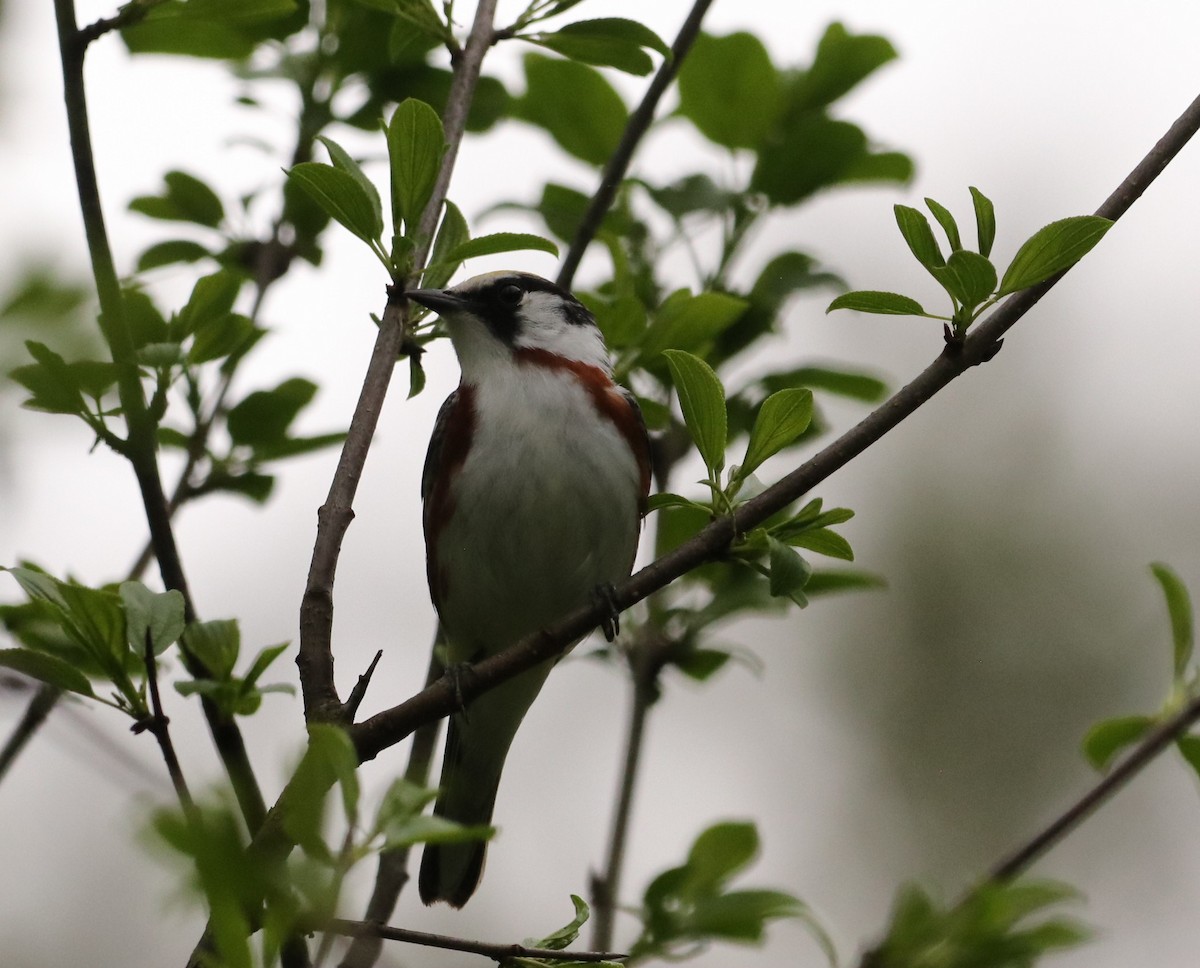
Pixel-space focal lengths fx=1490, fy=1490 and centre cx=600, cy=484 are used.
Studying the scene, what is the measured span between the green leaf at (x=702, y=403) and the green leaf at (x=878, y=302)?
11.8 inches

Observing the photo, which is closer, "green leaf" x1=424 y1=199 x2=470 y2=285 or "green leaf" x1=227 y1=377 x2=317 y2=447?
"green leaf" x1=424 y1=199 x2=470 y2=285

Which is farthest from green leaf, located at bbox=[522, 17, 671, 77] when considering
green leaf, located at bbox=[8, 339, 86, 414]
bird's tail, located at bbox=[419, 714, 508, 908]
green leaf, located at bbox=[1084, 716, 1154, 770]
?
bird's tail, located at bbox=[419, 714, 508, 908]

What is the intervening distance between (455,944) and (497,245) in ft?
4.64

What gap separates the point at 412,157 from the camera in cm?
296

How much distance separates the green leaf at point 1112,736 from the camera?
274cm

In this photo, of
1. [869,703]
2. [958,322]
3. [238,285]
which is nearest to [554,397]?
[238,285]

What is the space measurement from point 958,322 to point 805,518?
1.69 feet

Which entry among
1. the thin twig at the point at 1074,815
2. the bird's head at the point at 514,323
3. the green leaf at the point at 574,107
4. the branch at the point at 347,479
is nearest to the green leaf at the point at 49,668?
the branch at the point at 347,479

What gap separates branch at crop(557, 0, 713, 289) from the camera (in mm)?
4039

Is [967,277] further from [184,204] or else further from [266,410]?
[184,204]

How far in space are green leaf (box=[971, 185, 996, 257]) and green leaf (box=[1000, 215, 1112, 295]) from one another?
0.20ft

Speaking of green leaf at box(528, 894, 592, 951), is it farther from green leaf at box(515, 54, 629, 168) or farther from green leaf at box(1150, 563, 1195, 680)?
green leaf at box(515, 54, 629, 168)

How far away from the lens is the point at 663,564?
9.32 ft

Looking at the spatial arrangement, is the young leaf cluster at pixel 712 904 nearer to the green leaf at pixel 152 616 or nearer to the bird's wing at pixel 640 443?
the green leaf at pixel 152 616
